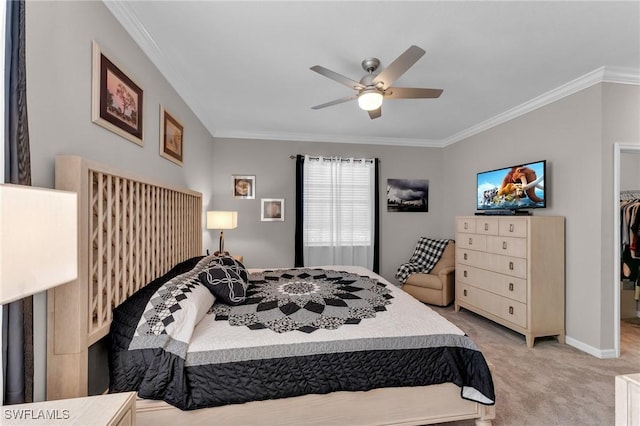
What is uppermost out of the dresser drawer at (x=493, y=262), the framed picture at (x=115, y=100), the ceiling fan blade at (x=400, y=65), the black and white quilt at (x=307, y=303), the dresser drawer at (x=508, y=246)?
the ceiling fan blade at (x=400, y=65)

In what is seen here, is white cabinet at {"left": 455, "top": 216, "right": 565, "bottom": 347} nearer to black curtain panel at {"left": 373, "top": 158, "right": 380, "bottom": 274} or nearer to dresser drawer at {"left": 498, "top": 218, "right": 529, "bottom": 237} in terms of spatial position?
dresser drawer at {"left": 498, "top": 218, "right": 529, "bottom": 237}

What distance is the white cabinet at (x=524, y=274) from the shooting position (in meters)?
2.97

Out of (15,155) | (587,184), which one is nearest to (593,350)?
(587,184)

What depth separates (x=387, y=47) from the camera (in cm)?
227

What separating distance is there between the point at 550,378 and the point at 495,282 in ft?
3.70

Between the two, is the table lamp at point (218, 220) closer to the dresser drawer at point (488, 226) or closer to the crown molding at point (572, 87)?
the dresser drawer at point (488, 226)

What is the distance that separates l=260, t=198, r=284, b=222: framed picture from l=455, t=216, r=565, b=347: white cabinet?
9.32 feet

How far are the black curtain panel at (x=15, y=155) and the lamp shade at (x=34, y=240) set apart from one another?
1.14ft

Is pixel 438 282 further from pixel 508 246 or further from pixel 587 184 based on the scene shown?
pixel 587 184

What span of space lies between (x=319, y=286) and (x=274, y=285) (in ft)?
1.39

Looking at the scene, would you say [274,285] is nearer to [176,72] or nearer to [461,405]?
[461,405]

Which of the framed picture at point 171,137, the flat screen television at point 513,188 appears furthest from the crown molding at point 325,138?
the framed picture at point 171,137

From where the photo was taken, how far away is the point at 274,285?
2727mm

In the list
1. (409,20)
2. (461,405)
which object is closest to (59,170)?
(409,20)
